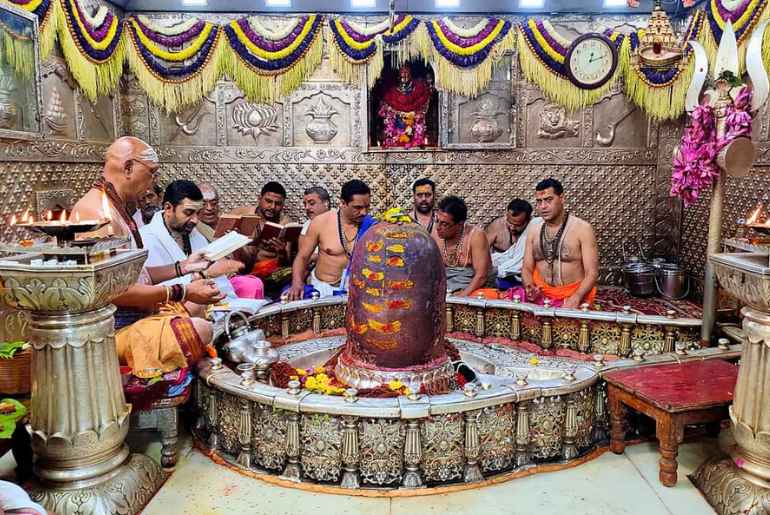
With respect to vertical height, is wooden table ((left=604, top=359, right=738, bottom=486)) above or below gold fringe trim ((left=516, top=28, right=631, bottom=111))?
below

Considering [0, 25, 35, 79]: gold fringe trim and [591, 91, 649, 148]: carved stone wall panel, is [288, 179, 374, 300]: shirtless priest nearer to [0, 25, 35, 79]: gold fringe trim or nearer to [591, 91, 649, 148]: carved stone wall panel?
[0, 25, 35, 79]: gold fringe trim

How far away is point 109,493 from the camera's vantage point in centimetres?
293

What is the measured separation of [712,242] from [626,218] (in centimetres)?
477

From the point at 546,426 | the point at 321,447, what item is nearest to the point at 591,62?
the point at 546,426

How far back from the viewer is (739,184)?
724 centimetres

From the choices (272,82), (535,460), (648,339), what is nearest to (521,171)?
(272,82)

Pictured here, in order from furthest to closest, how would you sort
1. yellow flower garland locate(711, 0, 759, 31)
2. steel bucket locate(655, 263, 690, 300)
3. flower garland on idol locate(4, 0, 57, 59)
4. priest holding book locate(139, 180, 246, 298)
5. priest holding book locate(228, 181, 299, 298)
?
steel bucket locate(655, 263, 690, 300)
priest holding book locate(228, 181, 299, 298)
yellow flower garland locate(711, 0, 759, 31)
flower garland on idol locate(4, 0, 57, 59)
priest holding book locate(139, 180, 246, 298)

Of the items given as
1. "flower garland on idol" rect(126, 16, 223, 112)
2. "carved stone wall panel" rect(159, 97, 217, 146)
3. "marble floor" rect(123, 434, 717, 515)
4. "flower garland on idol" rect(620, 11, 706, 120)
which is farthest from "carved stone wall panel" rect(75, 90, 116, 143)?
"flower garland on idol" rect(620, 11, 706, 120)

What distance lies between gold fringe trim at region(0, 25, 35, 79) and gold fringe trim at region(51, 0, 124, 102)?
68 cm

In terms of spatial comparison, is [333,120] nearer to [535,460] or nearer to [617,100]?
[617,100]

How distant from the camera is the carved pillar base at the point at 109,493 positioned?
2842 mm

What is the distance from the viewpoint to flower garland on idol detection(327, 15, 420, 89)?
334 inches

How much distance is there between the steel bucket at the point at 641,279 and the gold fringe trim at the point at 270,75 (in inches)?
210

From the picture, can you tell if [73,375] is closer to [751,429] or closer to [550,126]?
[751,429]
